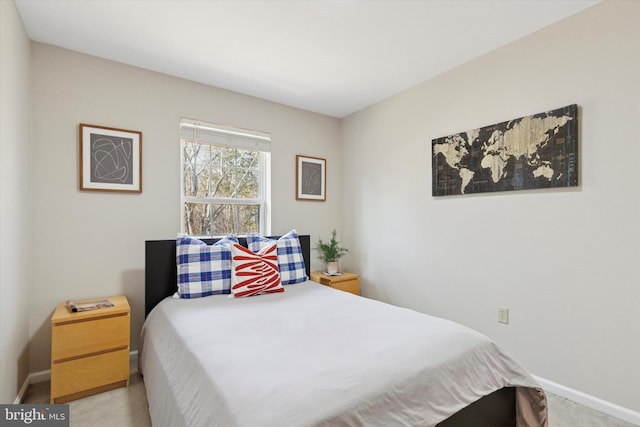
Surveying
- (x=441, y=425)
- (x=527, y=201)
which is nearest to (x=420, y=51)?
(x=527, y=201)

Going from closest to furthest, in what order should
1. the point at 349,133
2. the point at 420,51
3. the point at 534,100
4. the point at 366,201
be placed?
the point at 534,100
the point at 420,51
the point at 366,201
the point at 349,133

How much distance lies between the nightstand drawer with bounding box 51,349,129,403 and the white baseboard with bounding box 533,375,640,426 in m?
2.95

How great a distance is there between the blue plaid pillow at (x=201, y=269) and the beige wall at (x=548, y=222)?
176cm

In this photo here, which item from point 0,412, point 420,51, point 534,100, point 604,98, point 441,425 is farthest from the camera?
point 420,51

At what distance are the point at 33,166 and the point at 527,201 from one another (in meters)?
3.63

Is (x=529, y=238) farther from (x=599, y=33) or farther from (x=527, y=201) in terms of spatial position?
(x=599, y=33)

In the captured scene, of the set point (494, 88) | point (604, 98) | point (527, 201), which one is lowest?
point (527, 201)

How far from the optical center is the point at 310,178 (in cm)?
375

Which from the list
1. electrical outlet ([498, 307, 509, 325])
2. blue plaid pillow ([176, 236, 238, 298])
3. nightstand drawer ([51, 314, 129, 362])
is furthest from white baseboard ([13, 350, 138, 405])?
electrical outlet ([498, 307, 509, 325])

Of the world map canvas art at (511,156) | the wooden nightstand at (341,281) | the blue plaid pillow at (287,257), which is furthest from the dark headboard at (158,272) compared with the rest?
A: the world map canvas art at (511,156)

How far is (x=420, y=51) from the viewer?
2471 millimetres

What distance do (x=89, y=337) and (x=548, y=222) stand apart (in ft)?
10.5

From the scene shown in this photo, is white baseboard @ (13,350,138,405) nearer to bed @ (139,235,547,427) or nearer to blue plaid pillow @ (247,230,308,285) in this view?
bed @ (139,235,547,427)

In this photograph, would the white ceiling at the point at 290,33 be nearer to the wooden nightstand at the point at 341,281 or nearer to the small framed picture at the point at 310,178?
the small framed picture at the point at 310,178
